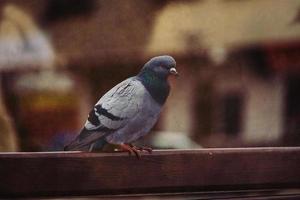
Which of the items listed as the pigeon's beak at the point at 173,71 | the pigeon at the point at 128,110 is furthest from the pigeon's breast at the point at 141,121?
the pigeon's beak at the point at 173,71

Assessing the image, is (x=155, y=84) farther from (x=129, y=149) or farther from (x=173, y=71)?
→ (x=129, y=149)

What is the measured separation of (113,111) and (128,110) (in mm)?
54

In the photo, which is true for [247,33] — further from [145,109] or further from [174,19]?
[145,109]

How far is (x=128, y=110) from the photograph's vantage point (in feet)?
8.24

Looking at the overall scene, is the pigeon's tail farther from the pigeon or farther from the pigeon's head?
the pigeon's head

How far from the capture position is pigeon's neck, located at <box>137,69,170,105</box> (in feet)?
8.25

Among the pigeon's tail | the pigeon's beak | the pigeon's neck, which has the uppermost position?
the pigeon's beak

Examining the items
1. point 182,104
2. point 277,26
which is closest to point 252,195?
point 182,104

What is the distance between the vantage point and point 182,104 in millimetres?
2553

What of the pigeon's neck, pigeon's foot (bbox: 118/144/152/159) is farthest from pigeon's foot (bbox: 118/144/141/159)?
the pigeon's neck

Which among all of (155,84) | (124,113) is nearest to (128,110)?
(124,113)

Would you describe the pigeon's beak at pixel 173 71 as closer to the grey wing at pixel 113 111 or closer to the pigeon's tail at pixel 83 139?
the grey wing at pixel 113 111

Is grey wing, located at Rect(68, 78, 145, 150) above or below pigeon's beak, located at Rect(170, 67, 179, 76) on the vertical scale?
below

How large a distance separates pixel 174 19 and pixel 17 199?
2.77 ft
